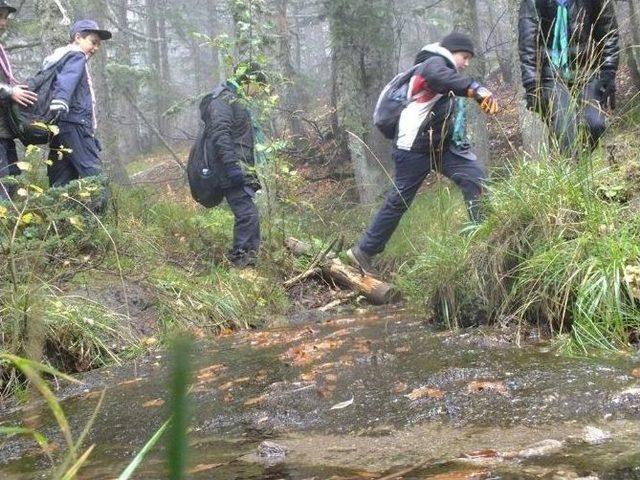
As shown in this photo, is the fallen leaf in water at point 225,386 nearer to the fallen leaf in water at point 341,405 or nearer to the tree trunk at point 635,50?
the fallen leaf in water at point 341,405

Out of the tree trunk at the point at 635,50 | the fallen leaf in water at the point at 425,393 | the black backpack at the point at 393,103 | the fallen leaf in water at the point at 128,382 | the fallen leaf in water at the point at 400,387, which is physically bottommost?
the fallen leaf in water at the point at 128,382

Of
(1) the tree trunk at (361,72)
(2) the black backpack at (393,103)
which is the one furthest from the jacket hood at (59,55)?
(1) the tree trunk at (361,72)

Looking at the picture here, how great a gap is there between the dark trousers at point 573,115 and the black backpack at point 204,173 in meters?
3.34

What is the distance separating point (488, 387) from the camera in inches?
97.2

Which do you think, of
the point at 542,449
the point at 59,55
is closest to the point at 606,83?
the point at 542,449

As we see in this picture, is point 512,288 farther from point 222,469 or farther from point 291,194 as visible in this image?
point 291,194

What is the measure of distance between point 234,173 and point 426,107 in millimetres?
2194

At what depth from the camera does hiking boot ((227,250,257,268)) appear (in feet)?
21.8

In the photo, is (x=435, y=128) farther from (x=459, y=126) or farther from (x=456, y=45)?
Result: (x=456, y=45)

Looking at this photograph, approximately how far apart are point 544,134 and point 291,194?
325 cm

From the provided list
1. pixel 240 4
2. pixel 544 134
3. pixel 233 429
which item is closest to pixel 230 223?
pixel 240 4

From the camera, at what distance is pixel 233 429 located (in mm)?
2477

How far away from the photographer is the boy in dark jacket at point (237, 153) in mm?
6637

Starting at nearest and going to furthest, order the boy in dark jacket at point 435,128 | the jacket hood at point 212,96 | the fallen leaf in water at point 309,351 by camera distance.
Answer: the fallen leaf in water at point 309,351, the boy in dark jacket at point 435,128, the jacket hood at point 212,96
